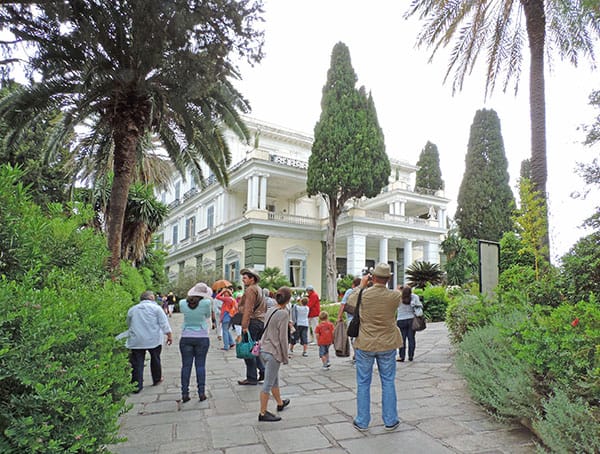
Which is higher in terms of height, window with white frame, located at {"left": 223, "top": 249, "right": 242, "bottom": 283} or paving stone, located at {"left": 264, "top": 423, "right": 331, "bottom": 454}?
window with white frame, located at {"left": 223, "top": 249, "right": 242, "bottom": 283}

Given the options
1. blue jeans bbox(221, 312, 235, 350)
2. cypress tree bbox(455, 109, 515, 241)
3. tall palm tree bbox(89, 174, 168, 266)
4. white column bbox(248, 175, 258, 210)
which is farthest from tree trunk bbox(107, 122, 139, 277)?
cypress tree bbox(455, 109, 515, 241)

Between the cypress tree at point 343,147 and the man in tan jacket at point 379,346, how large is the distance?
17.5 m

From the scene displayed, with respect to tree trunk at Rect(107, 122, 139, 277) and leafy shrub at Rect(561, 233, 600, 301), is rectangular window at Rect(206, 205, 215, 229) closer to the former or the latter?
tree trunk at Rect(107, 122, 139, 277)

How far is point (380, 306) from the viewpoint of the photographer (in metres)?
4.64

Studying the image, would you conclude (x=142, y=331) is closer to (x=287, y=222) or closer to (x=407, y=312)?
(x=407, y=312)

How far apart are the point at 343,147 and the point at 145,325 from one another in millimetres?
17163

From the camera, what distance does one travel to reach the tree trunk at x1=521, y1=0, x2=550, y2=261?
9.62m

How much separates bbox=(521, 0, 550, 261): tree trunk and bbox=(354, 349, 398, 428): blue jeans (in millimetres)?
6865

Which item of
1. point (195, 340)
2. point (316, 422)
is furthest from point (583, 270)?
point (195, 340)

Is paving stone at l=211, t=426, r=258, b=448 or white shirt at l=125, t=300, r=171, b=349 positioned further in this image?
white shirt at l=125, t=300, r=171, b=349

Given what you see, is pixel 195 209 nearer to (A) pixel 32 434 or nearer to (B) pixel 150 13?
(B) pixel 150 13

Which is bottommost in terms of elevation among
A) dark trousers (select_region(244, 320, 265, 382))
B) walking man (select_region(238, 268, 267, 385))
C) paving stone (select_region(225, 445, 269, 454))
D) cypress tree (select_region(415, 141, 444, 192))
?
paving stone (select_region(225, 445, 269, 454))

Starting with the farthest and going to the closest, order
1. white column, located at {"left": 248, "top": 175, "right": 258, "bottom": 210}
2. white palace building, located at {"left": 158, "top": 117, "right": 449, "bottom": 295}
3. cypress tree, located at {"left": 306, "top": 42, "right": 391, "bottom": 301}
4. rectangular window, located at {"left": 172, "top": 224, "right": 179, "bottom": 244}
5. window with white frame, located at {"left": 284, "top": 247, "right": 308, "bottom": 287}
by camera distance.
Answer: rectangular window, located at {"left": 172, "top": 224, "right": 179, "bottom": 244} < window with white frame, located at {"left": 284, "top": 247, "right": 308, "bottom": 287} < white palace building, located at {"left": 158, "top": 117, "right": 449, "bottom": 295} < white column, located at {"left": 248, "top": 175, "right": 258, "bottom": 210} < cypress tree, located at {"left": 306, "top": 42, "right": 391, "bottom": 301}

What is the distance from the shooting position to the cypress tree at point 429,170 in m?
35.1
